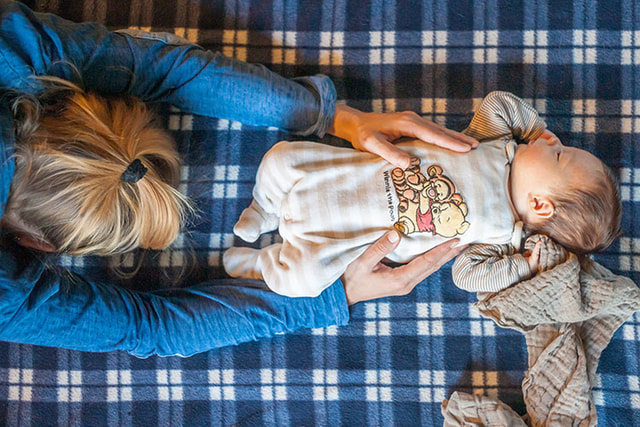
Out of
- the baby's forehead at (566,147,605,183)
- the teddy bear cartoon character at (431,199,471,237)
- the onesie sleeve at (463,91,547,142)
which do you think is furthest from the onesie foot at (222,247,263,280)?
the baby's forehead at (566,147,605,183)

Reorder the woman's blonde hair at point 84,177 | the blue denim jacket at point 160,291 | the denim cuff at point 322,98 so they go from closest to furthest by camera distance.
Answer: the woman's blonde hair at point 84,177, the blue denim jacket at point 160,291, the denim cuff at point 322,98

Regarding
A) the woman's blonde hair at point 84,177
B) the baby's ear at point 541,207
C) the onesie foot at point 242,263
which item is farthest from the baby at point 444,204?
the woman's blonde hair at point 84,177

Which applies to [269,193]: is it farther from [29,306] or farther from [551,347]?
→ [551,347]

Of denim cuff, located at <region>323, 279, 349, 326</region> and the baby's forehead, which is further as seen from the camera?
denim cuff, located at <region>323, 279, 349, 326</region>

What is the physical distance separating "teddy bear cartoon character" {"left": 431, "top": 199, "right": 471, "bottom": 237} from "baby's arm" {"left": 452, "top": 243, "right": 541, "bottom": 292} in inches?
3.7

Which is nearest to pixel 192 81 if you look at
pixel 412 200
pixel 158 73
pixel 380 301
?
pixel 158 73

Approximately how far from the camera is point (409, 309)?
4.02 ft

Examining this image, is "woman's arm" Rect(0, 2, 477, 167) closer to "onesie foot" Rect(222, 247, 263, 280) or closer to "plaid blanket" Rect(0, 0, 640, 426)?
"plaid blanket" Rect(0, 0, 640, 426)

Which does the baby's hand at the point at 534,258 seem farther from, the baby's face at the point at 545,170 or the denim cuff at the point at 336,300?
the denim cuff at the point at 336,300

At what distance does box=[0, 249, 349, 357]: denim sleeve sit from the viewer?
3.30 feet

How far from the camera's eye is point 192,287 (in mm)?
1194

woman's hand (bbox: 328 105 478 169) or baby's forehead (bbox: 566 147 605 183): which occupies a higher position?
woman's hand (bbox: 328 105 478 169)

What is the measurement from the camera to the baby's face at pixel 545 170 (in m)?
0.98

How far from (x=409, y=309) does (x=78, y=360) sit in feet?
2.86
